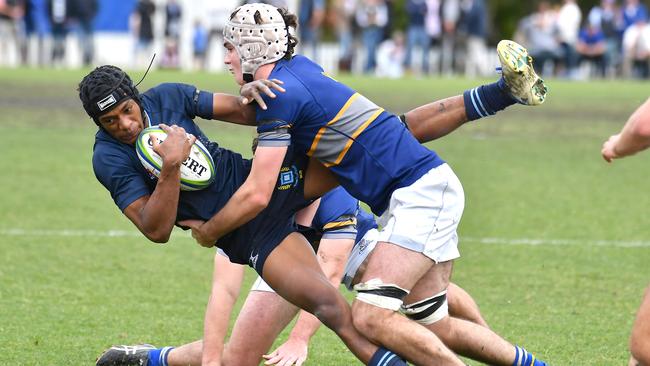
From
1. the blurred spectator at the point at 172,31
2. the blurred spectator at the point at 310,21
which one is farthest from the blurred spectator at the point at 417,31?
the blurred spectator at the point at 172,31

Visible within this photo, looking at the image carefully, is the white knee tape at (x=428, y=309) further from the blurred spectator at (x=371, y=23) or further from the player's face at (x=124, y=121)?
the blurred spectator at (x=371, y=23)

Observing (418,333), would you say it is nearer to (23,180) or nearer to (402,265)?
(402,265)

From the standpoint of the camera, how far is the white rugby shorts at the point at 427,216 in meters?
5.43

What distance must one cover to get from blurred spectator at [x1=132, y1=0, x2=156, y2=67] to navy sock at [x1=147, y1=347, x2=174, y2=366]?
27.0 metres

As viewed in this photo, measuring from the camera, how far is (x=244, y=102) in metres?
5.50

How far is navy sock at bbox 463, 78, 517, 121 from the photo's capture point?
5988 millimetres

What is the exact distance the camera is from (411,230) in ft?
17.8

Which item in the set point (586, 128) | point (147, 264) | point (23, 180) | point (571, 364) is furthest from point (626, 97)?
point (571, 364)

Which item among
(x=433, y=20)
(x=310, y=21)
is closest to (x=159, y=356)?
(x=433, y=20)

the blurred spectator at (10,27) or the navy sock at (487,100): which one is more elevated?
the navy sock at (487,100)

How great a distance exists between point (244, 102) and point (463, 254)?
14.7ft

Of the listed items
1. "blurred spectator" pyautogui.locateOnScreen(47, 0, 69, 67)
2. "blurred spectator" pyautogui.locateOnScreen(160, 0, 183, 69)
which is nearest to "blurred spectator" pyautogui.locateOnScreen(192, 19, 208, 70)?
"blurred spectator" pyautogui.locateOnScreen(160, 0, 183, 69)

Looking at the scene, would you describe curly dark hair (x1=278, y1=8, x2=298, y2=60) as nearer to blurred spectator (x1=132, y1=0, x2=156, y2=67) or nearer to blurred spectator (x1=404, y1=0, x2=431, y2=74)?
blurred spectator (x1=404, y1=0, x2=431, y2=74)

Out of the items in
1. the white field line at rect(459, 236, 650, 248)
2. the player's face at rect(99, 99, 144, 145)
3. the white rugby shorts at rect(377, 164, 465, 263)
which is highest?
the player's face at rect(99, 99, 144, 145)
